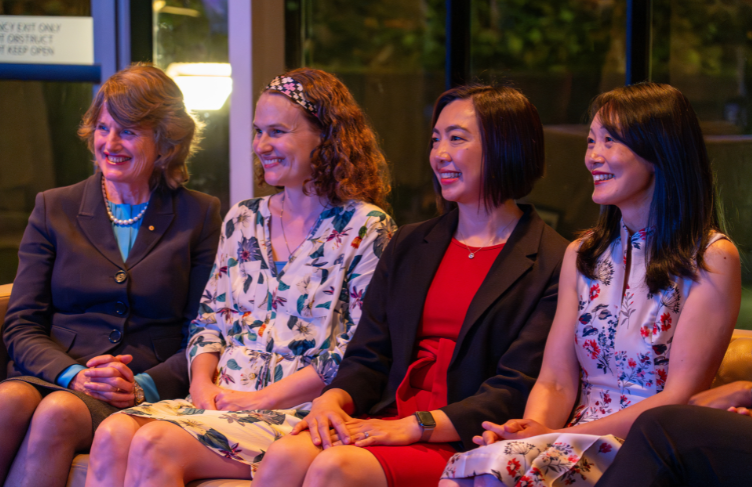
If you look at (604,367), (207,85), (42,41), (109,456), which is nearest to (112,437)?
(109,456)

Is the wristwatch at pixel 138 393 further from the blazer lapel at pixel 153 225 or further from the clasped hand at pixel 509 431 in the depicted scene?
the clasped hand at pixel 509 431

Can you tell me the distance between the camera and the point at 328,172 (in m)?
2.31

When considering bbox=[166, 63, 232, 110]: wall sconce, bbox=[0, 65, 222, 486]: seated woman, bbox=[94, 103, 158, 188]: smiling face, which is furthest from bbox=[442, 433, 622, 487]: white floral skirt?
bbox=[166, 63, 232, 110]: wall sconce

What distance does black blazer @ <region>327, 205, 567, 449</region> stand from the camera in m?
1.87

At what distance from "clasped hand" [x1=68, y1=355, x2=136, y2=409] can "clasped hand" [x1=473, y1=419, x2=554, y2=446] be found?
114 cm

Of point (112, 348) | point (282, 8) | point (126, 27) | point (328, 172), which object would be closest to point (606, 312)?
point (328, 172)

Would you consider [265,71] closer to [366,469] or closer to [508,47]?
[508,47]

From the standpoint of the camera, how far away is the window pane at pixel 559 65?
10.7ft

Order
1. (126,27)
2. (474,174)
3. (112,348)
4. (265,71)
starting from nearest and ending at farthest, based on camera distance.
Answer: (474,174) < (112,348) < (265,71) < (126,27)

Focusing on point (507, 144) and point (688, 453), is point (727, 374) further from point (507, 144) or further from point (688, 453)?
point (507, 144)

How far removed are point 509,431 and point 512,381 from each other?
0.77 feet

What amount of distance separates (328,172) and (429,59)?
1611mm

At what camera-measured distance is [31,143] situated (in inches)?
150

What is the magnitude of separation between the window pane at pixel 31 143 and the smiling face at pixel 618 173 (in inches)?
116
